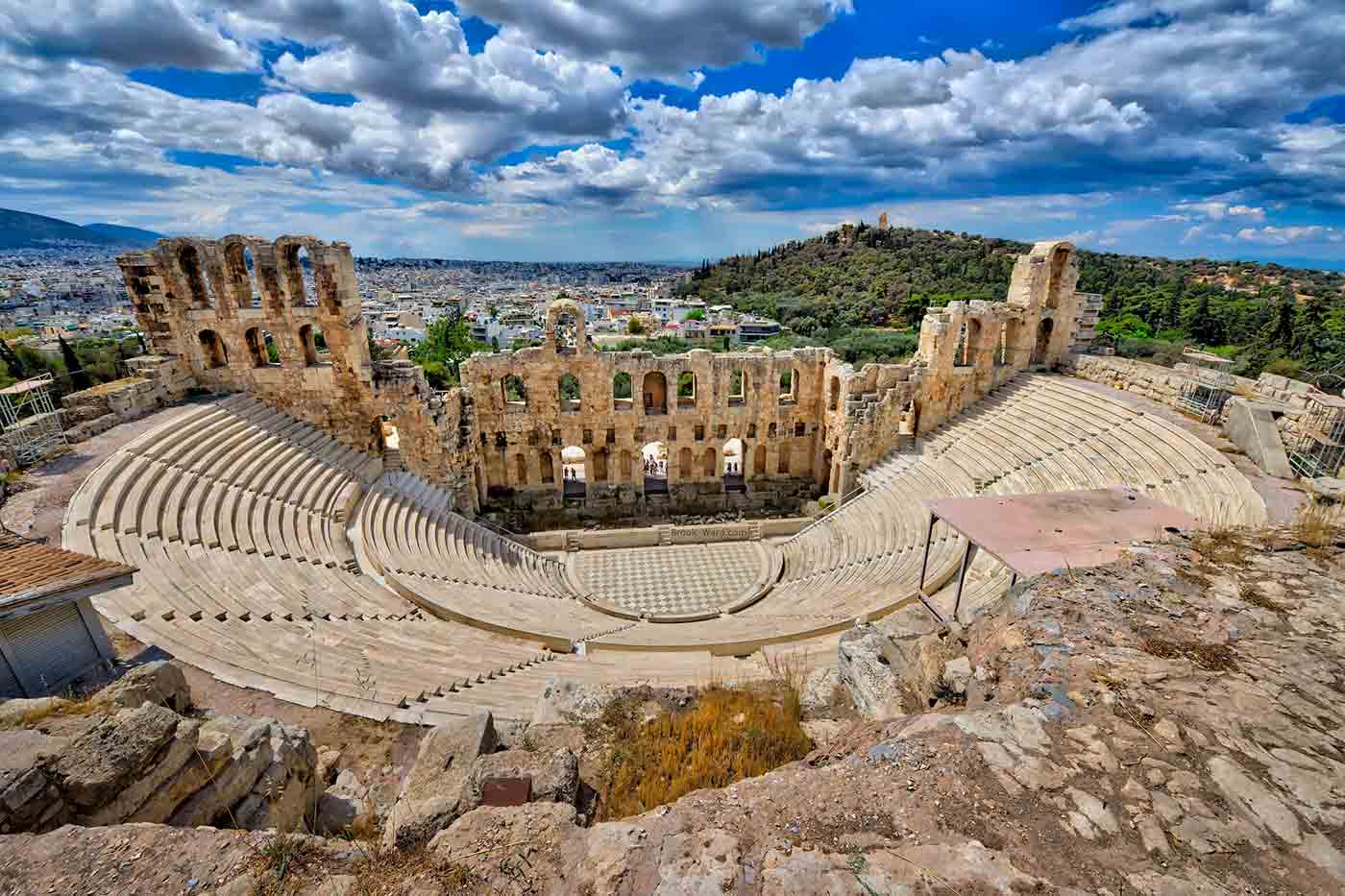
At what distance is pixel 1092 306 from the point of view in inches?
864

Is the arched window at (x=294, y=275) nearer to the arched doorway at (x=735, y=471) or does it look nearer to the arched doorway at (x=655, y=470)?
the arched doorway at (x=655, y=470)

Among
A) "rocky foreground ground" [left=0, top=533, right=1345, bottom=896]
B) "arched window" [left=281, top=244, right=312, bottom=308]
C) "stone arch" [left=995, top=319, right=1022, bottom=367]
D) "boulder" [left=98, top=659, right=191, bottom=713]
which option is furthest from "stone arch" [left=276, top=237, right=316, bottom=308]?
"stone arch" [left=995, top=319, right=1022, bottom=367]

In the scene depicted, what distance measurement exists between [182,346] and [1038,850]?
22.6 meters

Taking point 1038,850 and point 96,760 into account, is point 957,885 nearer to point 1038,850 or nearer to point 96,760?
point 1038,850

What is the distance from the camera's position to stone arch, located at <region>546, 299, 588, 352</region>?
2061 centimetres

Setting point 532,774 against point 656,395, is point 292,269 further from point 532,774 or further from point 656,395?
point 532,774

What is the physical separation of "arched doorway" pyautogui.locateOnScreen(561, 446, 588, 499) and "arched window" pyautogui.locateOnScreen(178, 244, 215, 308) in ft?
40.6

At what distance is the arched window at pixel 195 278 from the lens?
673 inches

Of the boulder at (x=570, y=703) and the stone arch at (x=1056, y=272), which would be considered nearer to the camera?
the boulder at (x=570, y=703)

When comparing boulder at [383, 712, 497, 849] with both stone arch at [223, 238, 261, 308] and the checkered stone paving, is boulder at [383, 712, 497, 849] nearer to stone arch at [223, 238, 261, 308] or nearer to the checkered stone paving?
the checkered stone paving

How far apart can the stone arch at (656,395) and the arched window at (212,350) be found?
13.6m

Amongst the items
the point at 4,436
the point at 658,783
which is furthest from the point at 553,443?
the point at 658,783

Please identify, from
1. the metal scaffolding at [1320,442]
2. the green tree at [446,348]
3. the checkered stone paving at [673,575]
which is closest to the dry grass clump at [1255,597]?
the metal scaffolding at [1320,442]

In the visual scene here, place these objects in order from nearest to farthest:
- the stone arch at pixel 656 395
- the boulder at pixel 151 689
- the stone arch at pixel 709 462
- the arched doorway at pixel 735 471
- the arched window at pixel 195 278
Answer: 1. the boulder at pixel 151 689
2. the arched window at pixel 195 278
3. the stone arch at pixel 656 395
4. the stone arch at pixel 709 462
5. the arched doorway at pixel 735 471
